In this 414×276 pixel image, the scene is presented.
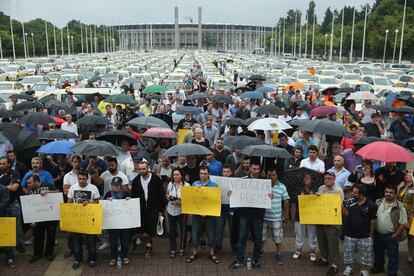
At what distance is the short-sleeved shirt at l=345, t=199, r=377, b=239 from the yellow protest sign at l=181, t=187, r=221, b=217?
2030 mm

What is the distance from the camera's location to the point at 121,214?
782 centimetres

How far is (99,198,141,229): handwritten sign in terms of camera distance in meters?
7.77

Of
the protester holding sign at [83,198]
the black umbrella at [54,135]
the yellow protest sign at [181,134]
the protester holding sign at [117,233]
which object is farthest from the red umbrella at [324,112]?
the protester holding sign at [83,198]

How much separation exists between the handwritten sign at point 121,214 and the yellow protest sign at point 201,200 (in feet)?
2.47

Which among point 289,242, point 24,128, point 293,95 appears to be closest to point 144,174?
point 289,242

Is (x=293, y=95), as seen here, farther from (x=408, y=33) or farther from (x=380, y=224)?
(x=408, y=33)

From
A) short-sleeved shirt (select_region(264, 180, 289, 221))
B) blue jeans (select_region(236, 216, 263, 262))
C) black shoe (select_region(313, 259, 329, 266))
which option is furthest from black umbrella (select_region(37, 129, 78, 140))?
black shoe (select_region(313, 259, 329, 266))

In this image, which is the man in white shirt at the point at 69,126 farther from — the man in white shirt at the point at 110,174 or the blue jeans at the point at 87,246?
the blue jeans at the point at 87,246

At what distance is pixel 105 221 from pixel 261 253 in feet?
8.76

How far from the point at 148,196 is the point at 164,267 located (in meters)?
1.17

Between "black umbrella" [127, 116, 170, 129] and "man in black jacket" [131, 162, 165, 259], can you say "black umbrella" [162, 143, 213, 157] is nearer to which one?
"man in black jacket" [131, 162, 165, 259]

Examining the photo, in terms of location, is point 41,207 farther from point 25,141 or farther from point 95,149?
point 25,141

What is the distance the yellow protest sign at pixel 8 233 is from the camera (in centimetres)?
778

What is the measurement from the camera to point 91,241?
7.91 meters
